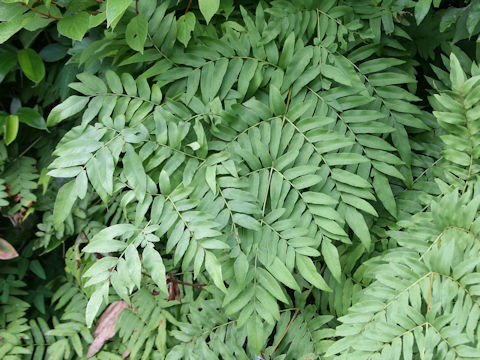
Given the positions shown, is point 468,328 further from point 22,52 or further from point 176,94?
point 22,52

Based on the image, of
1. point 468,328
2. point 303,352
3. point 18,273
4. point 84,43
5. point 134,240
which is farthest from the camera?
point 18,273

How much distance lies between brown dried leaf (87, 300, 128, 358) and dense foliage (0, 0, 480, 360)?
0.03 feet

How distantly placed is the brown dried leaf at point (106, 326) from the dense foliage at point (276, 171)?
0.01 meters

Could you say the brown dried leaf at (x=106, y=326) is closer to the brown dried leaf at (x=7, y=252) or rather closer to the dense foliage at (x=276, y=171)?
the dense foliage at (x=276, y=171)

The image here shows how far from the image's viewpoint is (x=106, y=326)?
1.74 metres

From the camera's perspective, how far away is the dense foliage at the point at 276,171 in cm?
113

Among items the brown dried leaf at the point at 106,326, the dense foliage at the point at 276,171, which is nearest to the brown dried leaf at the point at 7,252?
the dense foliage at the point at 276,171

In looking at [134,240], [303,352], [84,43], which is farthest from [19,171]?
[303,352]

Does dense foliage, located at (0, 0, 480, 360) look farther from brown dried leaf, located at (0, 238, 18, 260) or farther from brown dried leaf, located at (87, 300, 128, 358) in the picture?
brown dried leaf, located at (0, 238, 18, 260)

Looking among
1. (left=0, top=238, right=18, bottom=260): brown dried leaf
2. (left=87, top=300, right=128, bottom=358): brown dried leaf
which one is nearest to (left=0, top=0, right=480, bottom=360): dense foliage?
(left=87, top=300, right=128, bottom=358): brown dried leaf

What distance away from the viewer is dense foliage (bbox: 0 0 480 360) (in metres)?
1.13

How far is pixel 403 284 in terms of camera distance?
1.11m

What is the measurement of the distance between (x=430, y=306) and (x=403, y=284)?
77 millimetres

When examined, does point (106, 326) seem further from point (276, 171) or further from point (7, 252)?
point (276, 171)
